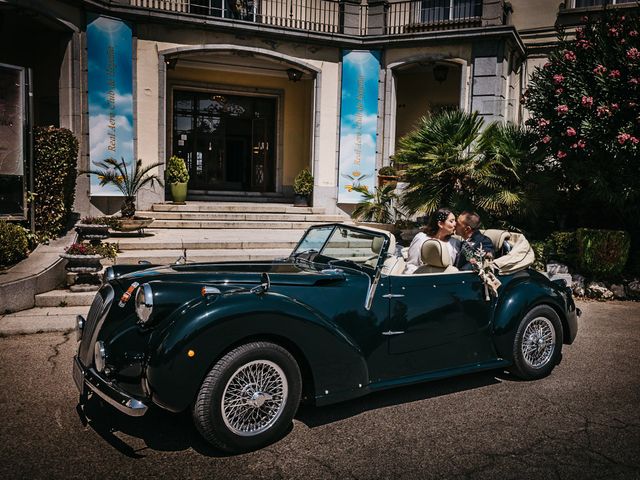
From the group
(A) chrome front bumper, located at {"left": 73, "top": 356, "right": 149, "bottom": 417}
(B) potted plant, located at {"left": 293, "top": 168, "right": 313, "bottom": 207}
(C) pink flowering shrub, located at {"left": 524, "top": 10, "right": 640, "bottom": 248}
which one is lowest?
(A) chrome front bumper, located at {"left": 73, "top": 356, "right": 149, "bottom": 417}

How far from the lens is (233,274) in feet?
12.8

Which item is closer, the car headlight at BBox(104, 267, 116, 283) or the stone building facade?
the car headlight at BBox(104, 267, 116, 283)

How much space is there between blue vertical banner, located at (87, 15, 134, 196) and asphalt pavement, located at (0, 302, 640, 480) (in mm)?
8754

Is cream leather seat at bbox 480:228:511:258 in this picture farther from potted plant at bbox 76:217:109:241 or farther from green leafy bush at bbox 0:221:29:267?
green leafy bush at bbox 0:221:29:267

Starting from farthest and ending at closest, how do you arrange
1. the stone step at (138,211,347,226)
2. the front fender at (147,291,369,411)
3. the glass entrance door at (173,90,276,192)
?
the glass entrance door at (173,90,276,192)
the stone step at (138,211,347,226)
the front fender at (147,291,369,411)

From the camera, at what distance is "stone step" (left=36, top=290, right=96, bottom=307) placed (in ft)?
22.9

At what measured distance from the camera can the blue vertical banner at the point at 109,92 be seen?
493 inches

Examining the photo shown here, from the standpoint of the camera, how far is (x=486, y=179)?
983 centimetres

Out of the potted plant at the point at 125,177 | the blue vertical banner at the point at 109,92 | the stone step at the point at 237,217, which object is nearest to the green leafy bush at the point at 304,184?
the stone step at the point at 237,217

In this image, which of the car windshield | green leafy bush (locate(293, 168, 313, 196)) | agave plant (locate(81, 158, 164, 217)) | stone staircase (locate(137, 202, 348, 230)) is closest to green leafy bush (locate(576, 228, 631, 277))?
the car windshield

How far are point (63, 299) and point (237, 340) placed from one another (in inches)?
185

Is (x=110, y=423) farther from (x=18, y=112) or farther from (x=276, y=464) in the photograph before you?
(x=18, y=112)

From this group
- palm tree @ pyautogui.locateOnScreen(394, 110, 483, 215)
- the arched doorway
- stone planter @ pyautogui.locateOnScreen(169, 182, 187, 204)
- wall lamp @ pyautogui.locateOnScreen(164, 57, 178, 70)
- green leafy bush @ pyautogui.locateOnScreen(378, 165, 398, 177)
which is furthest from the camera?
the arched doorway

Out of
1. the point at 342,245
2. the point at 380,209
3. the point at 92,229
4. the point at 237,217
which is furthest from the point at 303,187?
the point at 342,245
